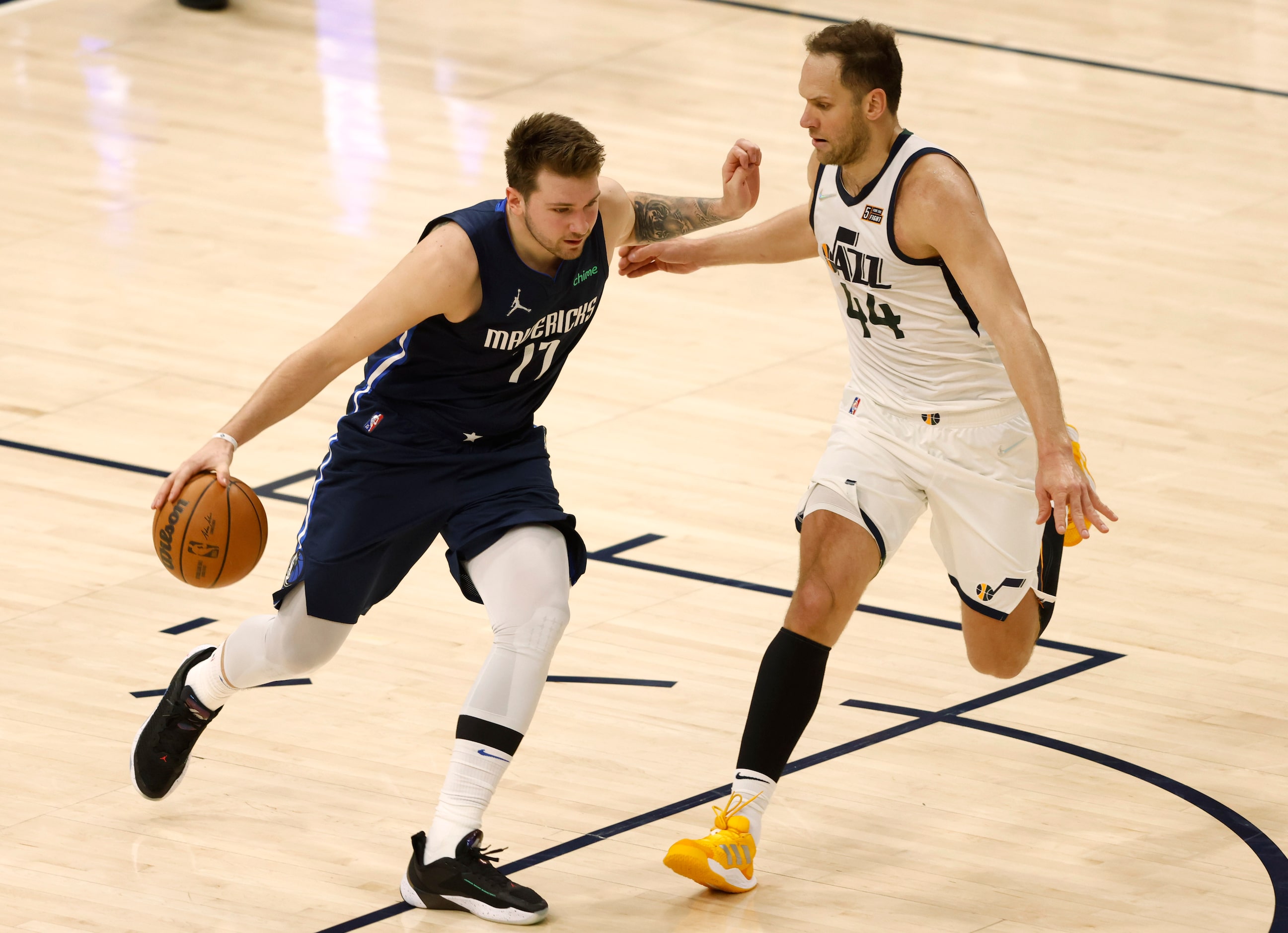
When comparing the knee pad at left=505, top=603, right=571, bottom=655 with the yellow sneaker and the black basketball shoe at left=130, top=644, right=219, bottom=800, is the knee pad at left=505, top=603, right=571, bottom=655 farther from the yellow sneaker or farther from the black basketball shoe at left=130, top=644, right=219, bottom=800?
the yellow sneaker

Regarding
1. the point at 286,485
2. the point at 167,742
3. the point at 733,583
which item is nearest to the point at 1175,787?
the point at 733,583

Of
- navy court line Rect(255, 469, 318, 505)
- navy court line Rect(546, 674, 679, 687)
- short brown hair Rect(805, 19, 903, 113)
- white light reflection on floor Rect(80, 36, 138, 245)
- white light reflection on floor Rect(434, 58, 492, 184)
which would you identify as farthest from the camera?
white light reflection on floor Rect(434, 58, 492, 184)

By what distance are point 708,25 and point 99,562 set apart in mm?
8148

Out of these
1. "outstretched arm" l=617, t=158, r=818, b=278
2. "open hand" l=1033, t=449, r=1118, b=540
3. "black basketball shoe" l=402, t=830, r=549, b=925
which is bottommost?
"black basketball shoe" l=402, t=830, r=549, b=925

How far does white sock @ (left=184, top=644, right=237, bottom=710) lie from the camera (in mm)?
5230

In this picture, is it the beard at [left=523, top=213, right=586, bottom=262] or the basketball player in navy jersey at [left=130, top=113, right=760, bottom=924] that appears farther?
the beard at [left=523, top=213, right=586, bottom=262]

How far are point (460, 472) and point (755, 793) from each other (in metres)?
1.02

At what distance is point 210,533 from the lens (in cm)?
495

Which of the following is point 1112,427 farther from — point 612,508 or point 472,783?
point 472,783

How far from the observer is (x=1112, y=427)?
8328mm

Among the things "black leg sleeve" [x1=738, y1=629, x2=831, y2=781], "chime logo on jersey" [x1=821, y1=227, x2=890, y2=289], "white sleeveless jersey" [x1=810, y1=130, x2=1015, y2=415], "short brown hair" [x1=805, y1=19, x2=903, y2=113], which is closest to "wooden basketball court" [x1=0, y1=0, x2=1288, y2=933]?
"black leg sleeve" [x1=738, y1=629, x2=831, y2=781]

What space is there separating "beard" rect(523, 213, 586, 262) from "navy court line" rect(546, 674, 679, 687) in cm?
162

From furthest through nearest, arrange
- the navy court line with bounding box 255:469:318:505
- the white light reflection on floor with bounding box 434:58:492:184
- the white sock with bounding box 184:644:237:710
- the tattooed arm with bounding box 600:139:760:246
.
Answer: the white light reflection on floor with bounding box 434:58:492:184, the navy court line with bounding box 255:469:318:505, the tattooed arm with bounding box 600:139:760:246, the white sock with bounding box 184:644:237:710

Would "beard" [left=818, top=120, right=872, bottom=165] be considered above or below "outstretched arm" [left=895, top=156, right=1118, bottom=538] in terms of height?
above
